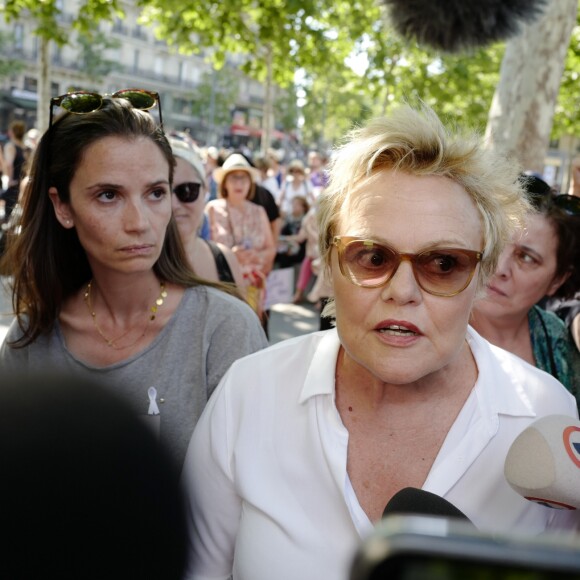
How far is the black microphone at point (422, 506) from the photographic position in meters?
0.98

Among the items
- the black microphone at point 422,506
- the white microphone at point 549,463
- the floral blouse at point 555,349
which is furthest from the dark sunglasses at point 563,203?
the black microphone at point 422,506

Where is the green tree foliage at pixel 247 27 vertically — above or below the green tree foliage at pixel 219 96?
below

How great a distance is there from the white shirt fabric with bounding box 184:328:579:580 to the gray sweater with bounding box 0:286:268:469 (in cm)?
40

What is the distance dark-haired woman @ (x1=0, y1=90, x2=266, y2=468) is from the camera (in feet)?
7.78

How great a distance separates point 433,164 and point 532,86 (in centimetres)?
490

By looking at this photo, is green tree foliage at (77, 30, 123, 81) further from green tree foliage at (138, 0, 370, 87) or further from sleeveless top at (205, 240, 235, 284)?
sleeveless top at (205, 240, 235, 284)

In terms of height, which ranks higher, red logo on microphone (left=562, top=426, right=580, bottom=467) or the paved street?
red logo on microphone (left=562, top=426, right=580, bottom=467)

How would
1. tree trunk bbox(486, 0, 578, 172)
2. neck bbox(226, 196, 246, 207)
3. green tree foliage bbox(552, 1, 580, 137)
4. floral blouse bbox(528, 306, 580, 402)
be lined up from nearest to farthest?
floral blouse bbox(528, 306, 580, 402)
tree trunk bbox(486, 0, 578, 172)
neck bbox(226, 196, 246, 207)
green tree foliage bbox(552, 1, 580, 137)

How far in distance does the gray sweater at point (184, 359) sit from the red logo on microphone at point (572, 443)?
1.26 meters

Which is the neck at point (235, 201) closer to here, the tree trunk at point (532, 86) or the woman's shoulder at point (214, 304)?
the tree trunk at point (532, 86)

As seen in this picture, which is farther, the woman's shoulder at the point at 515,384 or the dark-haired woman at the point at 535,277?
the dark-haired woman at the point at 535,277

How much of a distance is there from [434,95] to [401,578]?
20507 millimetres

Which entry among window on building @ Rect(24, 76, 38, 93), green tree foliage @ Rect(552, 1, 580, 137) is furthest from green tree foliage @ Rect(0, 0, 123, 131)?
window on building @ Rect(24, 76, 38, 93)

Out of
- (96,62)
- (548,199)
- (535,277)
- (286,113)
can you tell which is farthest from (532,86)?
(286,113)
